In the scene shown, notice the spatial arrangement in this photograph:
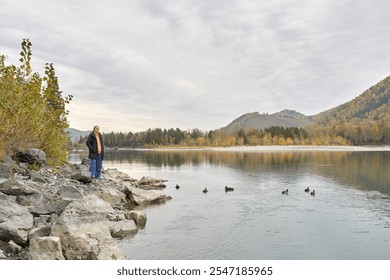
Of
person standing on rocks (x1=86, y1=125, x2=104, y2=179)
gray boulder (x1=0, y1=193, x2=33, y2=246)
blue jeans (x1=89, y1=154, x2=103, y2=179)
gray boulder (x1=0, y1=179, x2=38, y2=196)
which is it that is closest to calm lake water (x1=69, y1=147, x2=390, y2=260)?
gray boulder (x1=0, y1=193, x2=33, y2=246)

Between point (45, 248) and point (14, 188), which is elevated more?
point (14, 188)

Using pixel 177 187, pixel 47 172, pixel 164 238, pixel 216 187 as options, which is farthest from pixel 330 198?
pixel 47 172

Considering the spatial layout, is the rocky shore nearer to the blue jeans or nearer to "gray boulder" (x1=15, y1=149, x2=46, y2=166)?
"gray boulder" (x1=15, y1=149, x2=46, y2=166)

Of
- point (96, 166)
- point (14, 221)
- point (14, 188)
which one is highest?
point (96, 166)

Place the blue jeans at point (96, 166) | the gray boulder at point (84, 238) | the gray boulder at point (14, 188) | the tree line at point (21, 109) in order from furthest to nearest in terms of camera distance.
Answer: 1. the blue jeans at point (96, 166)
2. the tree line at point (21, 109)
3. the gray boulder at point (14, 188)
4. the gray boulder at point (84, 238)

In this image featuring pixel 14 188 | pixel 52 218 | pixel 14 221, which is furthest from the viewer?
pixel 14 188

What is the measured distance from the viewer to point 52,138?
2531 centimetres

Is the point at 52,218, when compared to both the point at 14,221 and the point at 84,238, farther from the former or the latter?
the point at 84,238

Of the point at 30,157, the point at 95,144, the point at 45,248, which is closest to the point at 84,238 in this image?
the point at 45,248

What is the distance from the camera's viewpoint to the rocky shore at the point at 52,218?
33.8 ft

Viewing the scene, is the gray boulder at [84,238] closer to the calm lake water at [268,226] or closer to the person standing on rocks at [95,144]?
the calm lake water at [268,226]

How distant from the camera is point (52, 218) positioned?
42.4 ft

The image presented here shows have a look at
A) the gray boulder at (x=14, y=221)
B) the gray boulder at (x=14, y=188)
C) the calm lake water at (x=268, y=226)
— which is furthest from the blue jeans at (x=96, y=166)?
the gray boulder at (x=14, y=221)

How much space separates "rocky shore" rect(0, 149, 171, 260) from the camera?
10.3m
